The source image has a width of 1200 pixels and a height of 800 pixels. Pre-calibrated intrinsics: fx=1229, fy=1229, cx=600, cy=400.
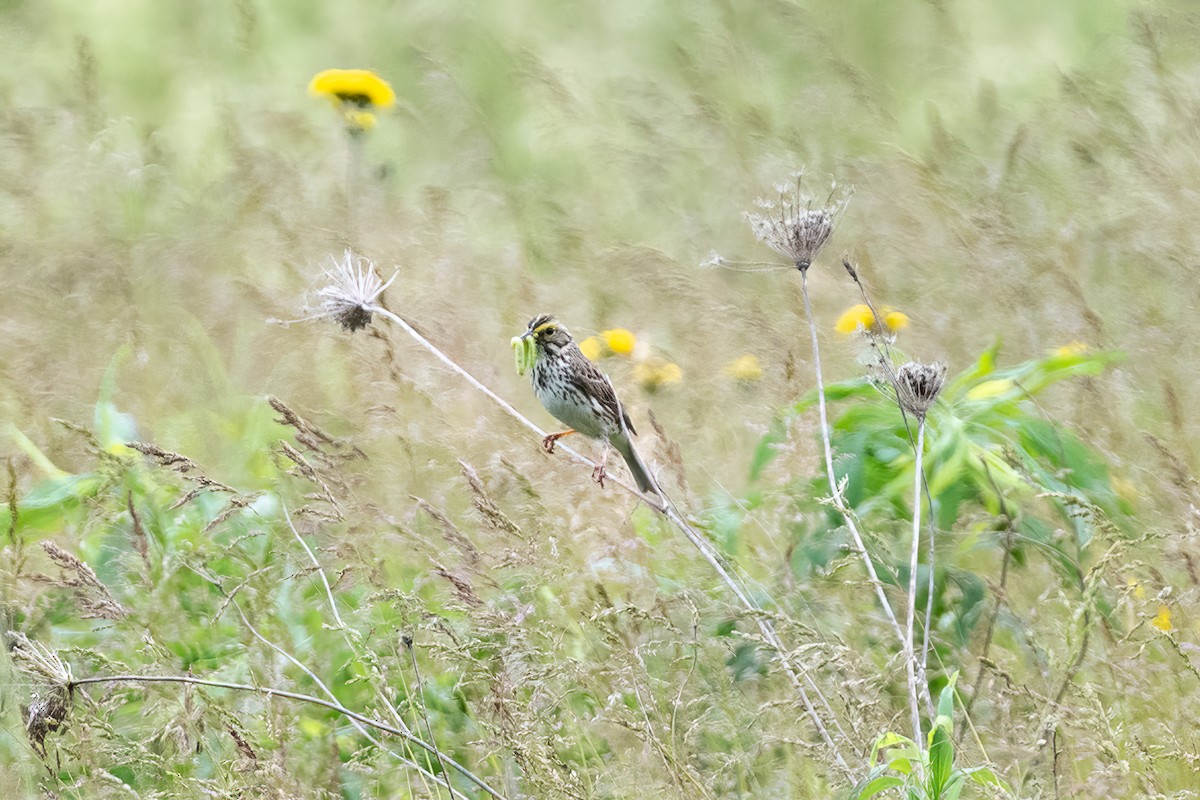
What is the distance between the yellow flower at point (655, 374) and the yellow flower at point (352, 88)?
1.67 metres

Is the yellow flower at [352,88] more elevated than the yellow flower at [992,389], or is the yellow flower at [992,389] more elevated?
the yellow flower at [992,389]


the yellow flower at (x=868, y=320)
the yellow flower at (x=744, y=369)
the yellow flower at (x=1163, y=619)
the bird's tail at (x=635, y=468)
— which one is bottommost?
the yellow flower at (x=744, y=369)

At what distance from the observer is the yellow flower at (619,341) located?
385 cm

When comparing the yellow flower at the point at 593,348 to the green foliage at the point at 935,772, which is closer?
the green foliage at the point at 935,772

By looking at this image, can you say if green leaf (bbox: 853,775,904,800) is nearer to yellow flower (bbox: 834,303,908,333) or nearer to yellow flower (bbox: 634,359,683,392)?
→ yellow flower (bbox: 834,303,908,333)

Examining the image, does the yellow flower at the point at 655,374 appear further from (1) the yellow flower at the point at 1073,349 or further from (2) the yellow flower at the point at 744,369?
(1) the yellow flower at the point at 1073,349

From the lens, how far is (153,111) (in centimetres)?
568

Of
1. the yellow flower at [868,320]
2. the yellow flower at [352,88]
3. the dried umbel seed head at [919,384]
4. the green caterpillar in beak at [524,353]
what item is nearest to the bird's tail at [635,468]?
the green caterpillar in beak at [524,353]

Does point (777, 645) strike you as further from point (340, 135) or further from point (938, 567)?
point (340, 135)

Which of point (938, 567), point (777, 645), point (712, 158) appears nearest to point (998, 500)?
point (938, 567)

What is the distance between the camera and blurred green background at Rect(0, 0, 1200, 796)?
223 cm

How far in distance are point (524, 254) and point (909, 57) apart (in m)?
2.50

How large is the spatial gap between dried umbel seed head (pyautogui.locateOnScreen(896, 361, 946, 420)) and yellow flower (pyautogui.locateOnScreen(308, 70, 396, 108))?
3.31m

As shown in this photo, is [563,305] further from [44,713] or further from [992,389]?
[44,713]
